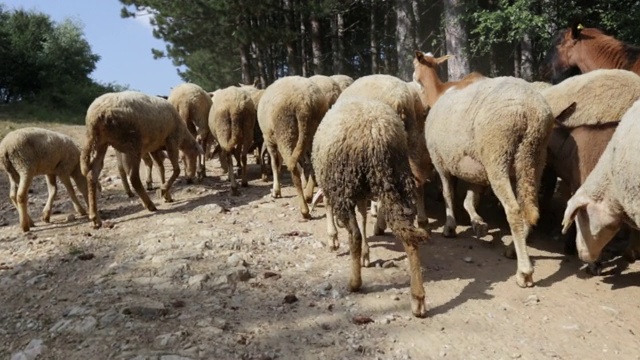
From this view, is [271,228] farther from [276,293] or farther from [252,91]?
[252,91]

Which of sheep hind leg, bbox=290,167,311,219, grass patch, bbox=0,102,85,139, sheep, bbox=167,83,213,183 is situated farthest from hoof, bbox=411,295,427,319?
grass patch, bbox=0,102,85,139

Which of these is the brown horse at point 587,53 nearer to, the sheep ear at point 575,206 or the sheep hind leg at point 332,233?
the sheep ear at point 575,206

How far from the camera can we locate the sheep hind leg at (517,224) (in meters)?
5.51

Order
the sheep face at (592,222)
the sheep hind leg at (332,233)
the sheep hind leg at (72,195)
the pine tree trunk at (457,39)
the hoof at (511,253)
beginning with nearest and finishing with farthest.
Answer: the sheep face at (592,222), the hoof at (511,253), the sheep hind leg at (332,233), the sheep hind leg at (72,195), the pine tree trunk at (457,39)

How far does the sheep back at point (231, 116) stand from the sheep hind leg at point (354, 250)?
17.6 feet

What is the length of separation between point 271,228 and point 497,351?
4089 millimetres

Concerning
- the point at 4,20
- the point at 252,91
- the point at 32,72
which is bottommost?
the point at 252,91

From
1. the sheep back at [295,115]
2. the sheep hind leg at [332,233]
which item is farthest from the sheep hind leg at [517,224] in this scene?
the sheep back at [295,115]

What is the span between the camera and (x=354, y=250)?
5285mm

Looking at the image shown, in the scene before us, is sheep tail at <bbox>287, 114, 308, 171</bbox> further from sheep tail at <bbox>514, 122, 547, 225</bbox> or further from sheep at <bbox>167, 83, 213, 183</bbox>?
sheep at <bbox>167, 83, 213, 183</bbox>

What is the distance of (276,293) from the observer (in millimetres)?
5418

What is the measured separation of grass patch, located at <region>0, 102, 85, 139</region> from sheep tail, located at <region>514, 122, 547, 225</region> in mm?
18456

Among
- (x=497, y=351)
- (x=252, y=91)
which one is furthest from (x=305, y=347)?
(x=252, y=91)

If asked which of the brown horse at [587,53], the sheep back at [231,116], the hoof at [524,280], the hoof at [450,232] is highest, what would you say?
the brown horse at [587,53]
